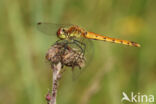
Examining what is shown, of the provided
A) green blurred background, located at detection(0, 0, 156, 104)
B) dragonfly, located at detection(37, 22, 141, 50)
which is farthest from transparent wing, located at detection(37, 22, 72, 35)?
green blurred background, located at detection(0, 0, 156, 104)

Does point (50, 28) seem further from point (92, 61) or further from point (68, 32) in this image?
point (92, 61)

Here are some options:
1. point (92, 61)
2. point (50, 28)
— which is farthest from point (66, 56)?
point (92, 61)

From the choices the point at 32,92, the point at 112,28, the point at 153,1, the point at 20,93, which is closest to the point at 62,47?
the point at 32,92

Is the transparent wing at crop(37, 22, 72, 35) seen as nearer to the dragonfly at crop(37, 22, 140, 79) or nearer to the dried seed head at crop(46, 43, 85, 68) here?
the dragonfly at crop(37, 22, 140, 79)

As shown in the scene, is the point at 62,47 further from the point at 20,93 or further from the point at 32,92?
the point at 20,93

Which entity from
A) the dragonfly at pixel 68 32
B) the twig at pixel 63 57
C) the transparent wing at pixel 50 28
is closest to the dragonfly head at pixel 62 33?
the dragonfly at pixel 68 32

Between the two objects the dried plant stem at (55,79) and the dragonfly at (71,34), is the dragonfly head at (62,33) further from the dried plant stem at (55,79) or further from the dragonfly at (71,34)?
the dried plant stem at (55,79)

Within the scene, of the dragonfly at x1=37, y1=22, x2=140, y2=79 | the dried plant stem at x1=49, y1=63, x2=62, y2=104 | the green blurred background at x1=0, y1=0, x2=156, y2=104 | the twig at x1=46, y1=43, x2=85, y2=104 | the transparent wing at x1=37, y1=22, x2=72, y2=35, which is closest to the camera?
the dried plant stem at x1=49, y1=63, x2=62, y2=104
